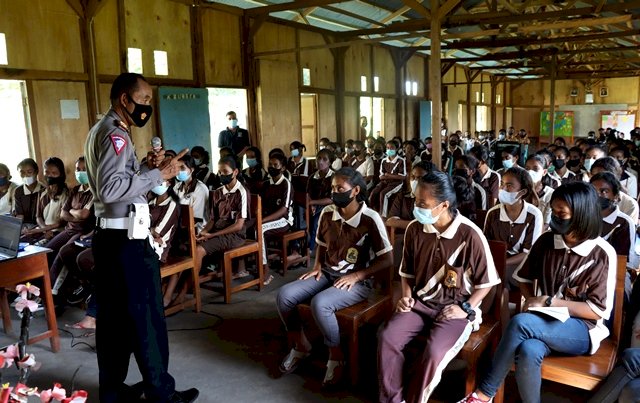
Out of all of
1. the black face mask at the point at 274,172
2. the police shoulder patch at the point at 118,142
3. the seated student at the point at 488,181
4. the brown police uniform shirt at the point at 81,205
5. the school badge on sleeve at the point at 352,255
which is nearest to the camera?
the police shoulder patch at the point at 118,142

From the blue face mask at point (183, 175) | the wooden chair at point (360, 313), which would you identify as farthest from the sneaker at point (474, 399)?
the blue face mask at point (183, 175)

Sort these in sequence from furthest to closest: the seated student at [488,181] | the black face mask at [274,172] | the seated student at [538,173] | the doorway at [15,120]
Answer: the doorway at [15,120]
the black face mask at [274,172]
the seated student at [488,181]
the seated student at [538,173]

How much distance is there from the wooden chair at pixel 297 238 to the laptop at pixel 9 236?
91.2 inches

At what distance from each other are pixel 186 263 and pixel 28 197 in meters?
2.01

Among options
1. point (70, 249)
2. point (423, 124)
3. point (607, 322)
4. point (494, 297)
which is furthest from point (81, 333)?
point (423, 124)

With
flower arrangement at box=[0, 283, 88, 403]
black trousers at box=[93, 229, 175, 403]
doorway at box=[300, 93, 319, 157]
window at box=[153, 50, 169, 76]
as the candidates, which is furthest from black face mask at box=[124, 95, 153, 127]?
doorway at box=[300, 93, 319, 157]

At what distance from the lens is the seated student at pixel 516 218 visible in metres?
3.26

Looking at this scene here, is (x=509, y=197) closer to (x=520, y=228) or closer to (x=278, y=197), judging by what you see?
(x=520, y=228)

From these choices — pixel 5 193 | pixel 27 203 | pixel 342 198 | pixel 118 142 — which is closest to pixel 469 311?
pixel 342 198

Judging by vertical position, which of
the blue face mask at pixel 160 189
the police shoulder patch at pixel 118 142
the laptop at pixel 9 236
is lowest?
the laptop at pixel 9 236

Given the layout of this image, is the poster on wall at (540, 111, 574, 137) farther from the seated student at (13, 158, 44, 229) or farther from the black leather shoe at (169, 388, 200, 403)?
the black leather shoe at (169, 388, 200, 403)

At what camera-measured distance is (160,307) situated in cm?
253

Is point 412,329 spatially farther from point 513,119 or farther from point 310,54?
point 513,119

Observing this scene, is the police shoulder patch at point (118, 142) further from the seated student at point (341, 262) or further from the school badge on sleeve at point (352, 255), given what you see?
the school badge on sleeve at point (352, 255)
